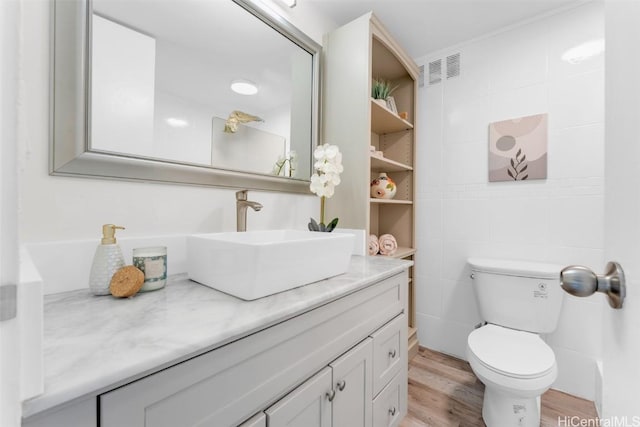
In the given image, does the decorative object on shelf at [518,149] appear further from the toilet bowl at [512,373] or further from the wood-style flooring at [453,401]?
the wood-style flooring at [453,401]

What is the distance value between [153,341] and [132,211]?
56 centimetres

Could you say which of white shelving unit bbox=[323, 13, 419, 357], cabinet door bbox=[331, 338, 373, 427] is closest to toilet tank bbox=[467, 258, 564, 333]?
white shelving unit bbox=[323, 13, 419, 357]

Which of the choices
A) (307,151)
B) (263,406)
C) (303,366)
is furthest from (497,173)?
(263,406)

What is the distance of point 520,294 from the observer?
60.2 inches

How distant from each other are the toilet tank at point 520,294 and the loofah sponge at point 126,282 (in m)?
1.78

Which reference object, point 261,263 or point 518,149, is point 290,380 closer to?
point 261,263

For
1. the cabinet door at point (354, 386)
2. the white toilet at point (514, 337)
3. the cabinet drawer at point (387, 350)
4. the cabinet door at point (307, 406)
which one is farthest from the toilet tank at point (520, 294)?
the cabinet door at point (307, 406)

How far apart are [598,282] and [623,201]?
125 millimetres

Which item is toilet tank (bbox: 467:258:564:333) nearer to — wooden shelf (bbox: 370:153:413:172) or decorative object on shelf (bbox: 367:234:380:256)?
decorative object on shelf (bbox: 367:234:380:256)

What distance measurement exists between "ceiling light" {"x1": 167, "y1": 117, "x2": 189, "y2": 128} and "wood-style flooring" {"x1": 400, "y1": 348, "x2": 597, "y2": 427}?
1.72 meters

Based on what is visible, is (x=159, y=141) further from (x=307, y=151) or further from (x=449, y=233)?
(x=449, y=233)

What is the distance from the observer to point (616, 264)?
0.39 metres

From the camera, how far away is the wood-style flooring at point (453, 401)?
4.50ft

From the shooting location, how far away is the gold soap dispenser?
0.69 meters
